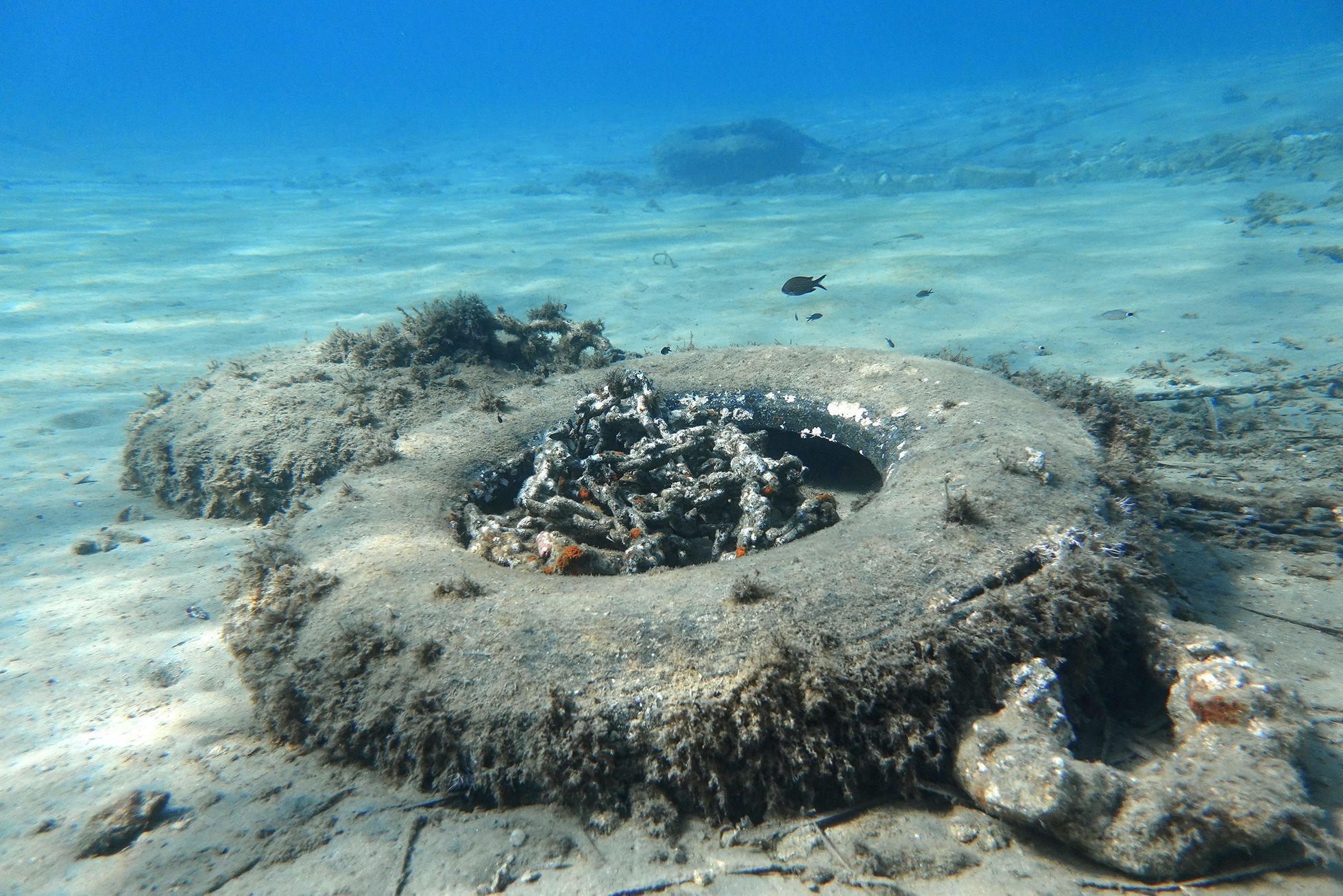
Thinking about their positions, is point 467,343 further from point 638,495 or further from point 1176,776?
point 1176,776

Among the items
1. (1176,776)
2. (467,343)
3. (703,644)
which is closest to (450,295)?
(467,343)

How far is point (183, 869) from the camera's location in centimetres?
251

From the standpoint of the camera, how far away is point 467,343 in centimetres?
659

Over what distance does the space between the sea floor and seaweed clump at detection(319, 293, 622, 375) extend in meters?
2.14

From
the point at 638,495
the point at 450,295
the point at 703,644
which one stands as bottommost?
the point at 703,644

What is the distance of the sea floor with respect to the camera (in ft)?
8.42

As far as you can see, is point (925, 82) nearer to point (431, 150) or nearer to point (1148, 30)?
point (1148, 30)

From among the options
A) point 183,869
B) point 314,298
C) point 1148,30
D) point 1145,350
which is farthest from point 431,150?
point 1148,30

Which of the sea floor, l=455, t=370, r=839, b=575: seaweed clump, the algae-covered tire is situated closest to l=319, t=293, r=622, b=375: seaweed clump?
l=455, t=370, r=839, b=575: seaweed clump

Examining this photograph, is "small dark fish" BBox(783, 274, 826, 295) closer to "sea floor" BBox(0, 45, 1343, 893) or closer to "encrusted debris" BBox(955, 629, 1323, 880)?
"sea floor" BBox(0, 45, 1343, 893)

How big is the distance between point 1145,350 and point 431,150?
5207 centimetres

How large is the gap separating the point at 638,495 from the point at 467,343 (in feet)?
9.88

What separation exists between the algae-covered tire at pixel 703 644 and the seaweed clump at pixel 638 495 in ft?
1.54

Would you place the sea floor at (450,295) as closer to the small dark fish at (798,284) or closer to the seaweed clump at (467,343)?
the small dark fish at (798,284)
